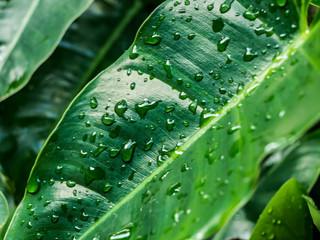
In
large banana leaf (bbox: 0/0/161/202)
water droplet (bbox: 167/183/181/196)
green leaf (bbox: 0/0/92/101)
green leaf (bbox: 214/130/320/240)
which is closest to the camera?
water droplet (bbox: 167/183/181/196)

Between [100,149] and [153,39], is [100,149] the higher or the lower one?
the lower one

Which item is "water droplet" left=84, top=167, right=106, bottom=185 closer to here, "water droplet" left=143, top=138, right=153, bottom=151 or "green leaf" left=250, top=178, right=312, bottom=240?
"water droplet" left=143, top=138, right=153, bottom=151

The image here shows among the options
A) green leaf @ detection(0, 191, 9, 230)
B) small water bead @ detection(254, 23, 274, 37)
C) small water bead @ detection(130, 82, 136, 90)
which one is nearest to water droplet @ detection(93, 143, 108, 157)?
small water bead @ detection(130, 82, 136, 90)

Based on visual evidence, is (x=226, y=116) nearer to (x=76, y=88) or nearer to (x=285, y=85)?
(x=285, y=85)

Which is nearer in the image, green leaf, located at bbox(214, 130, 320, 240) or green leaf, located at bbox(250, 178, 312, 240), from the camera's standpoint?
green leaf, located at bbox(250, 178, 312, 240)

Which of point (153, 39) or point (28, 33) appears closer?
point (153, 39)

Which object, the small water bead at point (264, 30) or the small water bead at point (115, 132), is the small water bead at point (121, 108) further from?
the small water bead at point (264, 30)

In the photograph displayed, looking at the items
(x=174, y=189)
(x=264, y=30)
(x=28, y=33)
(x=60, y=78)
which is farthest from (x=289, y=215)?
(x=60, y=78)

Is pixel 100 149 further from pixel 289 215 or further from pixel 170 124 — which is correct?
pixel 289 215

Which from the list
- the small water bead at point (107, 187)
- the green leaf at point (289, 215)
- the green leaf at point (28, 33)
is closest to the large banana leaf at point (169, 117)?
the small water bead at point (107, 187)
